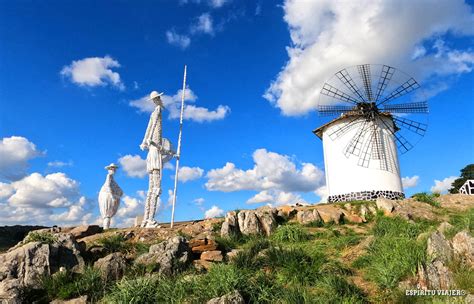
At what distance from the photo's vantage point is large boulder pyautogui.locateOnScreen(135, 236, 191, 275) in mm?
11016

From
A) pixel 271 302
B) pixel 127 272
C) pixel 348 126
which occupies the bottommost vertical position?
pixel 271 302

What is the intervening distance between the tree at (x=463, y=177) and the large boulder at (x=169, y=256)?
1916 inches

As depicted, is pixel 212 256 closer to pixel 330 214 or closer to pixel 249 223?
pixel 249 223

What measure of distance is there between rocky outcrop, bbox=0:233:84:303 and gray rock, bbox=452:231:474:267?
437 inches

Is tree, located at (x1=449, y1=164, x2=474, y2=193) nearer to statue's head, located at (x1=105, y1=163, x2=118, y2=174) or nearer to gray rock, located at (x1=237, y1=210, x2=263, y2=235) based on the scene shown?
gray rock, located at (x1=237, y1=210, x2=263, y2=235)

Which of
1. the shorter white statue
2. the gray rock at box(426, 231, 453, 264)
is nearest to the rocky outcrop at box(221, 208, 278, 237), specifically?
the shorter white statue

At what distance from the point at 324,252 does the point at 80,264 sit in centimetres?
831

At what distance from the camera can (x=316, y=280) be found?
9898mm

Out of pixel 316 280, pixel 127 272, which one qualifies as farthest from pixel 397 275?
pixel 127 272

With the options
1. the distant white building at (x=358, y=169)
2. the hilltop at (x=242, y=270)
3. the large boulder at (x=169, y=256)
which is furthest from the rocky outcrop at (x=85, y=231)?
the distant white building at (x=358, y=169)

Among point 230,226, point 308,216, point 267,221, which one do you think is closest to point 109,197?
point 230,226

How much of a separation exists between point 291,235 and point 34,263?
9708mm

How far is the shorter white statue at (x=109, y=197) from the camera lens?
2023cm

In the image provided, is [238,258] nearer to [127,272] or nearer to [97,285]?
[127,272]
